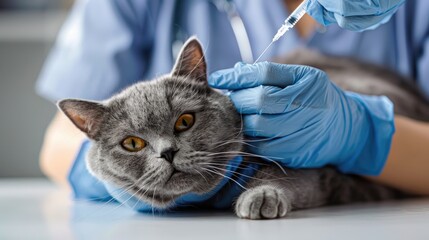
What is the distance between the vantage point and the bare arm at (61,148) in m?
1.42

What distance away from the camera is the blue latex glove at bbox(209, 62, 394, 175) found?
35.3 inches

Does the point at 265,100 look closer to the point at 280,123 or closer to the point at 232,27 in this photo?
the point at 280,123

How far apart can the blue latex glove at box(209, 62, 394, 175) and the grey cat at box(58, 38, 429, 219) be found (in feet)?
0.11

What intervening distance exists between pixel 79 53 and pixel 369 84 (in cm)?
78

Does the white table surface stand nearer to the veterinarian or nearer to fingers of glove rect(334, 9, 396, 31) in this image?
the veterinarian

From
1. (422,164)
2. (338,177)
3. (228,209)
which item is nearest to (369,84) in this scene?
(422,164)

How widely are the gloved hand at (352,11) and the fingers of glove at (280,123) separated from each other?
0.15 m

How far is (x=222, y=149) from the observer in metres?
0.93

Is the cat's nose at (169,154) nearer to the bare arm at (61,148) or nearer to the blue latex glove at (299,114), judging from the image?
the blue latex glove at (299,114)

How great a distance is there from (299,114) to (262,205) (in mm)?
171

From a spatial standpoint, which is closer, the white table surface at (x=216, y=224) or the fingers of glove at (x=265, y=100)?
the white table surface at (x=216, y=224)

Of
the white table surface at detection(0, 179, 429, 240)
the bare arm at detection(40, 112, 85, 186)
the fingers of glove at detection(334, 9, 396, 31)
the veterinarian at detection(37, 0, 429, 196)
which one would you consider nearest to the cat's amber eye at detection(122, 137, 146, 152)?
the white table surface at detection(0, 179, 429, 240)

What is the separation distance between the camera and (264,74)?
2.91 feet

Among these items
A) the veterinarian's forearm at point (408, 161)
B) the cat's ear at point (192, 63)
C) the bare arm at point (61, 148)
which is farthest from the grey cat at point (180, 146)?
the bare arm at point (61, 148)
